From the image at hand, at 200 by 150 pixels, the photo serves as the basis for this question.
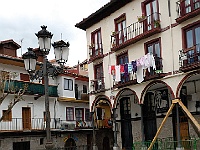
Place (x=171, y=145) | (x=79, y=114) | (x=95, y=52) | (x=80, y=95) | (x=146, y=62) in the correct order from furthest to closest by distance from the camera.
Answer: (x=80, y=95) < (x=79, y=114) < (x=95, y=52) < (x=146, y=62) < (x=171, y=145)

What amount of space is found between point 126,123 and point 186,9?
1212cm

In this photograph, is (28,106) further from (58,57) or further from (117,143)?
(58,57)

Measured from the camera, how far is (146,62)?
22391 mm

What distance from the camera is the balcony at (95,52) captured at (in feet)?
94.7

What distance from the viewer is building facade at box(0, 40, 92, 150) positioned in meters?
29.0

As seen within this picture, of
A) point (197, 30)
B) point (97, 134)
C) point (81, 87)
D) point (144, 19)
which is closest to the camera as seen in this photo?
point (197, 30)

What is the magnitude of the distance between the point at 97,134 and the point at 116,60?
32.7 ft

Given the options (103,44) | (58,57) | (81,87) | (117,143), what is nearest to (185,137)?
(117,143)

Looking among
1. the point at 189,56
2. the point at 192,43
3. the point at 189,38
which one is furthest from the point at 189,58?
the point at 189,38

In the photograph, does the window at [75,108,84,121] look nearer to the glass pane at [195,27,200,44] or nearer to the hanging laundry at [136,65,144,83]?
the hanging laundry at [136,65,144,83]

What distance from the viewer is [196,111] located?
76.3ft

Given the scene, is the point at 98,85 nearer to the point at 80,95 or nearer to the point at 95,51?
the point at 95,51

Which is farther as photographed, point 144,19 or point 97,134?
point 97,134

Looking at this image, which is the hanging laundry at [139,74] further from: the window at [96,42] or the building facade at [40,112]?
the building facade at [40,112]
